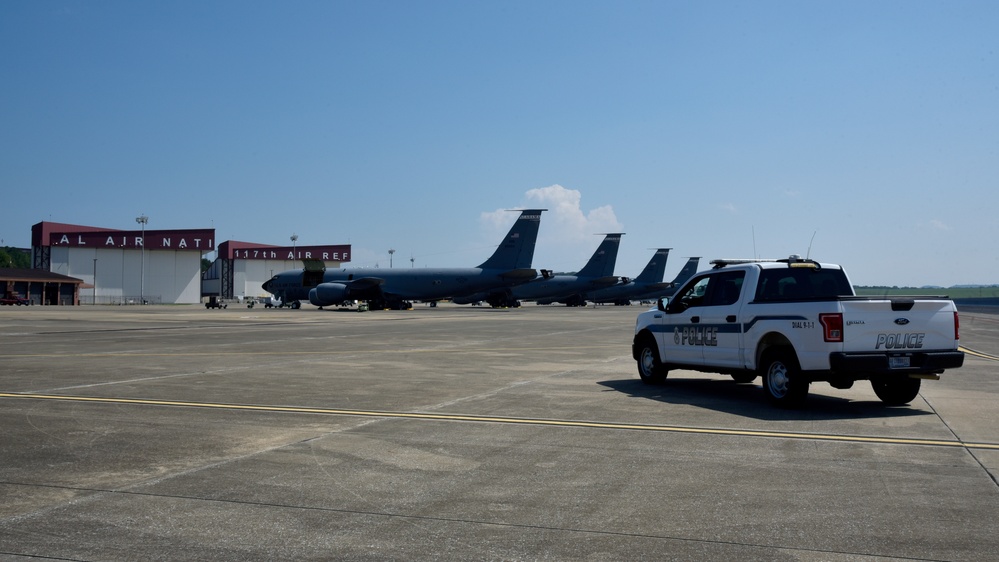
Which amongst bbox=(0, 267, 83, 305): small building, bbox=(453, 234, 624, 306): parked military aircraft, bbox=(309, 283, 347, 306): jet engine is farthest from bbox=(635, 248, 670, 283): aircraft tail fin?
bbox=(0, 267, 83, 305): small building

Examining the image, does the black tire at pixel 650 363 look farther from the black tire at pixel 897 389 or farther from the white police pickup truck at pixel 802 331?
the black tire at pixel 897 389

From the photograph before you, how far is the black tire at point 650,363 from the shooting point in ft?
49.5

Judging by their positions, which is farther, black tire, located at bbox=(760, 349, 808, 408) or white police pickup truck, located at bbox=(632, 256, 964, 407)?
black tire, located at bbox=(760, 349, 808, 408)

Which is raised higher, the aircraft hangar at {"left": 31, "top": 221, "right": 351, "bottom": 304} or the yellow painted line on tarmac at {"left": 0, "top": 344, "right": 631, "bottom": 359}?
the aircraft hangar at {"left": 31, "top": 221, "right": 351, "bottom": 304}

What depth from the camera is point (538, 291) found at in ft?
308

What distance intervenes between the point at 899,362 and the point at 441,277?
61952 millimetres

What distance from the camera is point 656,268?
108625mm

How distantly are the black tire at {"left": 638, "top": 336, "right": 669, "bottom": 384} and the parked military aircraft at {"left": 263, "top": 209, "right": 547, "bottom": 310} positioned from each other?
56.9m

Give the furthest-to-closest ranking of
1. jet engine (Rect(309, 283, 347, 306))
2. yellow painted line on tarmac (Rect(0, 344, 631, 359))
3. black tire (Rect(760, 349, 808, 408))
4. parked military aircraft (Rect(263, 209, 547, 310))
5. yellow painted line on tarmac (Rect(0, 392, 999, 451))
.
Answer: parked military aircraft (Rect(263, 209, 547, 310)) → jet engine (Rect(309, 283, 347, 306)) → yellow painted line on tarmac (Rect(0, 344, 631, 359)) → black tire (Rect(760, 349, 808, 408)) → yellow painted line on tarmac (Rect(0, 392, 999, 451))

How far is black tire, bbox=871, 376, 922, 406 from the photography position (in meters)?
12.4

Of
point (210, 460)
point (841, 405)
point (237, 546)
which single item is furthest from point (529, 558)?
point (841, 405)

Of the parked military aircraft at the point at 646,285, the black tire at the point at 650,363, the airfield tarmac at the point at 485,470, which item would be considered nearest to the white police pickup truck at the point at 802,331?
the black tire at the point at 650,363

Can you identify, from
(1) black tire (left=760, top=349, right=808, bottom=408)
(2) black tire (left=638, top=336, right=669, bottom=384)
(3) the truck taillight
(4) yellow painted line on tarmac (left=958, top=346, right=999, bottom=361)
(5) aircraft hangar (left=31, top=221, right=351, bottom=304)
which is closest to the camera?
(3) the truck taillight

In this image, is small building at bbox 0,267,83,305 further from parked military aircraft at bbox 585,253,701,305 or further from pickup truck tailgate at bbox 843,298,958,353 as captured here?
pickup truck tailgate at bbox 843,298,958,353
